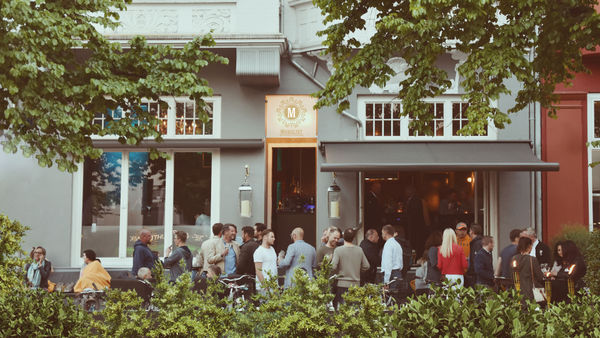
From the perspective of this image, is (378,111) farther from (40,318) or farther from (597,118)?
(40,318)

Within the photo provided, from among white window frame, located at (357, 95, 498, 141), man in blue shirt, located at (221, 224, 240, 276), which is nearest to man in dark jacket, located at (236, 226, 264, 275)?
man in blue shirt, located at (221, 224, 240, 276)

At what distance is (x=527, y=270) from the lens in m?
9.88

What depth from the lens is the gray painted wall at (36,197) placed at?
47.5 ft

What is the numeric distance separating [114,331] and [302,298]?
169 centimetres

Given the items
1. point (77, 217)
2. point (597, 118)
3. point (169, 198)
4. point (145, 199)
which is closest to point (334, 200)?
point (169, 198)

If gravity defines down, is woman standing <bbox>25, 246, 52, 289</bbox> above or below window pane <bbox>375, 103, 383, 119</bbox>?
below

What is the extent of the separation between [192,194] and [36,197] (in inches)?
142

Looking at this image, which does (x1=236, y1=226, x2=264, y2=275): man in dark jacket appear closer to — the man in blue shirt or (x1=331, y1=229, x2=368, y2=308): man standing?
the man in blue shirt

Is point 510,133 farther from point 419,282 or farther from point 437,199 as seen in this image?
point 419,282

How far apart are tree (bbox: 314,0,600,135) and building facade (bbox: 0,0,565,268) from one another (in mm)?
4502

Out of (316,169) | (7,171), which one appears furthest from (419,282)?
(7,171)

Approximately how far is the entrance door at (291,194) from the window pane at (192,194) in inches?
59.5

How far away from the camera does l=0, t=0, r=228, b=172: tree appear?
307 inches

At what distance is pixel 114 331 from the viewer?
5.54 metres
